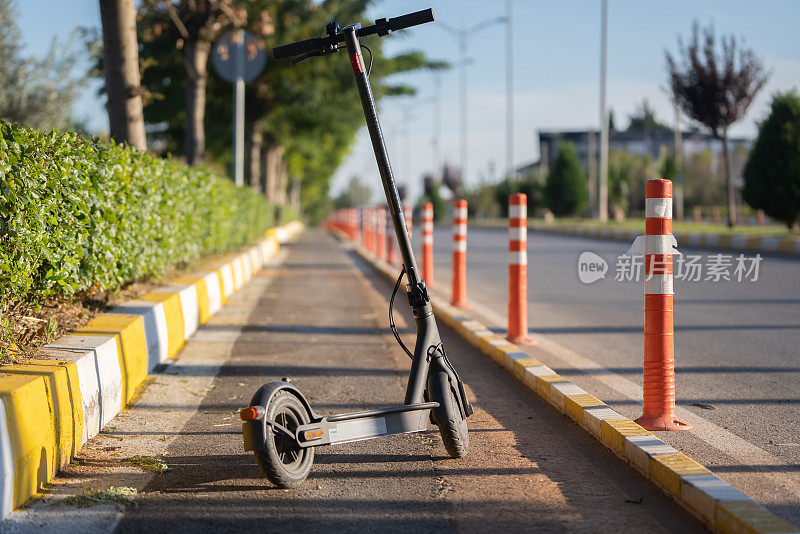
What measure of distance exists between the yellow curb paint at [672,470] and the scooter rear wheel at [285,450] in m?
1.52

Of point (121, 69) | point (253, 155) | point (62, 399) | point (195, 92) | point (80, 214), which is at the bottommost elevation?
point (62, 399)

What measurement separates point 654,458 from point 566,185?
41.9m

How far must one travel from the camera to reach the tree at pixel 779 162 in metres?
22.3

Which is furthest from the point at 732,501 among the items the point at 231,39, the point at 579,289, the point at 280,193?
the point at 280,193

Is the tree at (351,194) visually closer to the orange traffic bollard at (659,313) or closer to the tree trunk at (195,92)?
the tree trunk at (195,92)

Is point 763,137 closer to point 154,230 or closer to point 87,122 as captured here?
point 154,230

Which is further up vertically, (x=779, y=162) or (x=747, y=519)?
(x=779, y=162)

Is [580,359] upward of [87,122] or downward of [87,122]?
downward

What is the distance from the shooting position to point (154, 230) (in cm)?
892

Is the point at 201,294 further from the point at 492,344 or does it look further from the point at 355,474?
the point at 355,474

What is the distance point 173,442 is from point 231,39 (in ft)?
61.3

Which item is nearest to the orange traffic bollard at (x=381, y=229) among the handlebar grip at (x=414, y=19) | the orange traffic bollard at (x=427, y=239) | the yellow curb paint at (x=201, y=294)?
the orange traffic bollard at (x=427, y=239)

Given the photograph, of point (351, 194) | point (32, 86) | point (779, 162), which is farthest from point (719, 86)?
point (351, 194)

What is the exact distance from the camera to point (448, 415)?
4.26 meters
